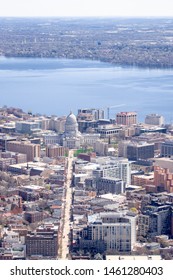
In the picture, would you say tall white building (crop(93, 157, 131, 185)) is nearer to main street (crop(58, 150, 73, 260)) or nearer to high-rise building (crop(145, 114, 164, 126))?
main street (crop(58, 150, 73, 260))

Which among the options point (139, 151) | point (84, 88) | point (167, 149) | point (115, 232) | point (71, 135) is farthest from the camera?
point (84, 88)

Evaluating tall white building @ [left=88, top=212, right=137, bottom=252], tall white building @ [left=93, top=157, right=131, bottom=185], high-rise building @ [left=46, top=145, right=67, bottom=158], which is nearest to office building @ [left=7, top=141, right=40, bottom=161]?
high-rise building @ [left=46, top=145, right=67, bottom=158]

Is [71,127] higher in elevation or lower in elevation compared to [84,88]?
higher

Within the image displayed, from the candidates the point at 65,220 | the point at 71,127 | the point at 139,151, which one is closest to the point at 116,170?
the point at 139,151

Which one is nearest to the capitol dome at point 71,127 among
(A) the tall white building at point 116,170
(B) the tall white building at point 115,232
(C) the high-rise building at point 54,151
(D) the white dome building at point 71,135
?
(D) the white dome building at point 71,135

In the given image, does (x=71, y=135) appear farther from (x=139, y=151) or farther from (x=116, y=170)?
(x=116, y=170)

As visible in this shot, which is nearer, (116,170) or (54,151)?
(116,170)

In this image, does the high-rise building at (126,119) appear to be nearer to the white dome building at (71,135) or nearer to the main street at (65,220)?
the white dome building at (71,135)

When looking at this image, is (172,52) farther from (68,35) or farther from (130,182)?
(130,182)

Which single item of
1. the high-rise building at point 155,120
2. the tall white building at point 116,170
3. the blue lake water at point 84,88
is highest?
the tall white building at point 116,170
